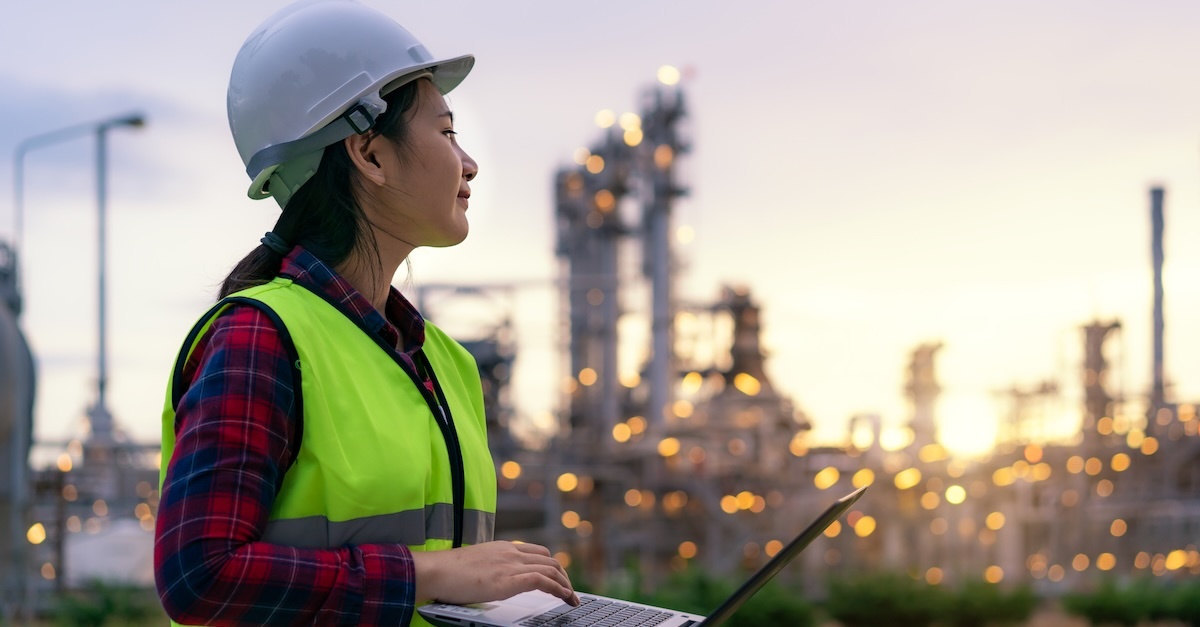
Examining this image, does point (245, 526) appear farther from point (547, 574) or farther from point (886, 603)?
point (886, 603)


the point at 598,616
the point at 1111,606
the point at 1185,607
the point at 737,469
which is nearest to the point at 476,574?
the point at 598,616

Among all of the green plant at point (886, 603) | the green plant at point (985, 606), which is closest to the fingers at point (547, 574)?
the green plant at point (886, 603)

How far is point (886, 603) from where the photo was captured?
15.7 m

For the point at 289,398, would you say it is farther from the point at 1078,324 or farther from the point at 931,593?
the point at 1078,324

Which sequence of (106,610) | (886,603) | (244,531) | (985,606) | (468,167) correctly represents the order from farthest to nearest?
(985,606) → (886,603) → (106,610) → (468,167) → (244,531)

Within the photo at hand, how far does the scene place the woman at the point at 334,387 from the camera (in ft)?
5.62

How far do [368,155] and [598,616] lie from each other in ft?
2.67

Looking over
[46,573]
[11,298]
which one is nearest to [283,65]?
[11,298]

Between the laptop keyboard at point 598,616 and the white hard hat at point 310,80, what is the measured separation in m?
0.80

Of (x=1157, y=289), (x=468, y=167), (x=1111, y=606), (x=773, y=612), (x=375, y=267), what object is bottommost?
(x=1111, y=606)

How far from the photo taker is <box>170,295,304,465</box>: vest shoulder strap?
A: 1807 millimetres

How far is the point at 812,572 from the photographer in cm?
2228

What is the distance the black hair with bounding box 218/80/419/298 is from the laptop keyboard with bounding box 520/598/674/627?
658 mm

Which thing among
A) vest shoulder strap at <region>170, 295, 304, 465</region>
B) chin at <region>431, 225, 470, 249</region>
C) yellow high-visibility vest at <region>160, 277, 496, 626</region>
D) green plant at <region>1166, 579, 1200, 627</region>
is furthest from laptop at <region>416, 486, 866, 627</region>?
green plant at <region>1166, 579, 1200, 627</region>
